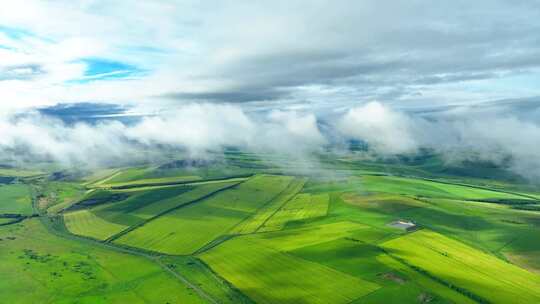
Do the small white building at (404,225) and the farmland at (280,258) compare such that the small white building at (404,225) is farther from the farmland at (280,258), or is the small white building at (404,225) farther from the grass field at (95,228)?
the grass field at (95,228)

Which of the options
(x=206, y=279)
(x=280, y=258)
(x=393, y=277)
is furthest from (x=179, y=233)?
(x=393, y=277)

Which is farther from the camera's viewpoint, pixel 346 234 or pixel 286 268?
pixel 346 234

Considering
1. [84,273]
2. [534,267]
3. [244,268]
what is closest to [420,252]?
[534,267]

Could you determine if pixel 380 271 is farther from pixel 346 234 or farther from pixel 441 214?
pixel 441 214

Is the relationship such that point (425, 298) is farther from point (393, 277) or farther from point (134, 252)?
point (134, 252)

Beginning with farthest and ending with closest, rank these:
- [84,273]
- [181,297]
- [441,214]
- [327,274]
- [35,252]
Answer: [441,214] → [35,252] → [84,273] → [327,274] → [181,297]

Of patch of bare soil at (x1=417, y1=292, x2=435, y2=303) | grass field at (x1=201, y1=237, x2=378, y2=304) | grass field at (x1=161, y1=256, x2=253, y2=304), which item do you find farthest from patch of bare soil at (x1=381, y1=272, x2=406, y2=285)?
grass field at (x1=161, y1=256, x2=253, y2=304)

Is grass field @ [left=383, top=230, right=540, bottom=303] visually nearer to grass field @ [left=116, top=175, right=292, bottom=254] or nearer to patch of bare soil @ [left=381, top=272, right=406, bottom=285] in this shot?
patch of bare soil @ [left=381, top=272, right=406, bottom=285]

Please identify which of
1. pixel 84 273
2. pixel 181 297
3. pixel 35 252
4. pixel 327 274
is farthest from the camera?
pixel 35 252
